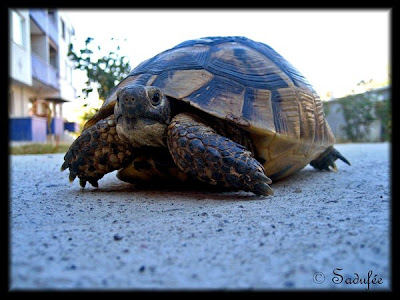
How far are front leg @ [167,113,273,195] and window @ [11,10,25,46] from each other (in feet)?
37.4

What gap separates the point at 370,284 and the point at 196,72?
1.71 m

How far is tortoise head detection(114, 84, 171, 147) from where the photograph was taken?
1935 millimetres

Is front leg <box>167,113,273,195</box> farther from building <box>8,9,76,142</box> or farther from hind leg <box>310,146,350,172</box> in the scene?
building <box>8,9,76,142</box>

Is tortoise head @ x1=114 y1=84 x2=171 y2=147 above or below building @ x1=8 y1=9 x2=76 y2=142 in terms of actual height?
below

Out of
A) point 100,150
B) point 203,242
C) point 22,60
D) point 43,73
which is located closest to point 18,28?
point 22,60

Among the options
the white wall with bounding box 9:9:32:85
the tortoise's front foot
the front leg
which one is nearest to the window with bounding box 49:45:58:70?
the white wall with bounding box 9:9:32:85

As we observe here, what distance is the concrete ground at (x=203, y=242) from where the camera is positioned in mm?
Answer: 881

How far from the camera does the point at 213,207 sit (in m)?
1.75

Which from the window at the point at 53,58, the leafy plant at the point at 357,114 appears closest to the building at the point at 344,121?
the leafy plant at the point at 357,114

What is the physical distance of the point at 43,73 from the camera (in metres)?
15.5

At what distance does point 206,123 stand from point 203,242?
1146mm

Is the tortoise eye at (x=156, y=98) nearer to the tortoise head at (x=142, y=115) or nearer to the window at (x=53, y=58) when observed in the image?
the tortoise head at (x=142, y=115)

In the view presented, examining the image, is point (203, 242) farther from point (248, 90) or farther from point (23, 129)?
point (23, 129)
